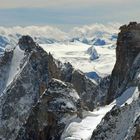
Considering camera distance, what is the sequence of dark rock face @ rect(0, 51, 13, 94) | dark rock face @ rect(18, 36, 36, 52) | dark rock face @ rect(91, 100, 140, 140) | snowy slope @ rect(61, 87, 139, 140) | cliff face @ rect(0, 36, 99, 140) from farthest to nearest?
dark rock face @ rect(0, 51, 13, 94) < dark rock face @ rect(18, 36, 36, 52) < cliff face @ rect(0, 36, 99, 140) < snowy slope @ rect(61, 87, 139, 140) < dark rock face @ rect(91, 100, 140, 140)

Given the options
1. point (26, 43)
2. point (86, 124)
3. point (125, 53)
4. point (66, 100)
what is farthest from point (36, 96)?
point (86, 124)

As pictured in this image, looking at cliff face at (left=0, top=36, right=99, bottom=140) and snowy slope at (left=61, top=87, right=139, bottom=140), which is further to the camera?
cliff face at (left=0, top=36, right=99, bottom=140)

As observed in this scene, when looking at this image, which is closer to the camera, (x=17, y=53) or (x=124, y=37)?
(x=124, y=37)

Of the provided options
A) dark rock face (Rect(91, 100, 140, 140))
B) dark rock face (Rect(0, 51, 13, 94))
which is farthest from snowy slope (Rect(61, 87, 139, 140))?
dark rock face (Rect(0, 51, 13, 94))

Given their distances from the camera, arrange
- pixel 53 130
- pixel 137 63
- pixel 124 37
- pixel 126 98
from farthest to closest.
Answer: pixel 124 37 < pixel 137 63 < pixel 53 130 < pixel 126 98

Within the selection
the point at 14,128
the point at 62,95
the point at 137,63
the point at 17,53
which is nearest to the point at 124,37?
the point at 137,63

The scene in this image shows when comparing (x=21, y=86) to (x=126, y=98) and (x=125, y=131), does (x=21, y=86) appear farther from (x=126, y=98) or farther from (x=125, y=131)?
(x=125, y=131)

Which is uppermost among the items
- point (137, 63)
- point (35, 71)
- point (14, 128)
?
point (137, 63)

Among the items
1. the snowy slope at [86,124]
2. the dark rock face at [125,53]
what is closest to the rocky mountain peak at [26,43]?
the dark rock face at [125,53]

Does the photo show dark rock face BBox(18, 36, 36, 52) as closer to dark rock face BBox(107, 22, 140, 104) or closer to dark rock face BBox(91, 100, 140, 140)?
dark rock face BBox(107, 22, 140, 104)
